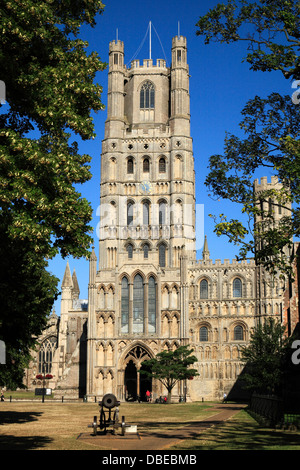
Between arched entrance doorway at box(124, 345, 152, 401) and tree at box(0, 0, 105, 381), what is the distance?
4709 cm

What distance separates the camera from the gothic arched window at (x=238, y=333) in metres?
70.1

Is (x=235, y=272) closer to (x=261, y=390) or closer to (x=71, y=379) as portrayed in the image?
(x=71, y=379)

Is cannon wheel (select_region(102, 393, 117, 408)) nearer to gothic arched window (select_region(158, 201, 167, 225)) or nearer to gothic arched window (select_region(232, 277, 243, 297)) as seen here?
gothic arched window (select_region(232, 277, 243, 297))

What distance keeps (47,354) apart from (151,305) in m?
36.1

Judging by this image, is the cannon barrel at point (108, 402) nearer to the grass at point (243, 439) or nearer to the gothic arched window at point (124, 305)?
the grass at point (243, 439)

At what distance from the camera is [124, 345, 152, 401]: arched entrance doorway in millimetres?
66125

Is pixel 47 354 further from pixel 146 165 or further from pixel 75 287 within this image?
pixel 146 165

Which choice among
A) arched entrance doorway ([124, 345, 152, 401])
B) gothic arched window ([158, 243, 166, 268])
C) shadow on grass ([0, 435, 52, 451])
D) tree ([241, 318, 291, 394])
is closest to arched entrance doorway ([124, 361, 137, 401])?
arched entrance doorway ([124, 345, 152, 401])

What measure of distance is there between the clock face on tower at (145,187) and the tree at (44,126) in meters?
59.2

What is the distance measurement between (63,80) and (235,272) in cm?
5571

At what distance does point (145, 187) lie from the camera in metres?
80.2

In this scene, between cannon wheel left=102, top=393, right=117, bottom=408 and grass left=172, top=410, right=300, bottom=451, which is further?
cannon wheel left=102, top=393, right=117, bottom=408

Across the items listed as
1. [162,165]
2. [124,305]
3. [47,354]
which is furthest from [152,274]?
[47,354]

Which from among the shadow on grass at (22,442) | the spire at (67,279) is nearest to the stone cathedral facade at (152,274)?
the spire at (67,279)
